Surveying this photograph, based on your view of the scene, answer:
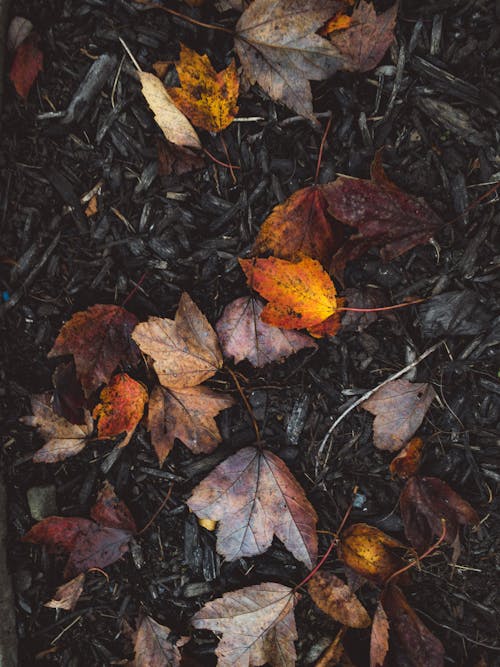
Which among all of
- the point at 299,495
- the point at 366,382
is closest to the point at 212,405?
the point at 299,495

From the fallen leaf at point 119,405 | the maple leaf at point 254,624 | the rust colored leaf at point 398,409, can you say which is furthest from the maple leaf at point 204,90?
the maple leaf at point 254,624

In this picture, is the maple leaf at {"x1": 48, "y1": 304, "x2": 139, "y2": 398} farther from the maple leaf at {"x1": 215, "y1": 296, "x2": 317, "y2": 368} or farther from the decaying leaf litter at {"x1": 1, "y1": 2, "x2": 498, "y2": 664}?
the maple leaf at {"x1": 215, "y1": 296, "x2": 317, "y2": 368}

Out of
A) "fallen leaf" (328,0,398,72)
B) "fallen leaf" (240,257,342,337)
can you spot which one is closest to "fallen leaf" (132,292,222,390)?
"fallen leaf" (240,257,342,337)

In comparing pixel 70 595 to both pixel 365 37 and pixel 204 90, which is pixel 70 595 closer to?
pixel 204 90

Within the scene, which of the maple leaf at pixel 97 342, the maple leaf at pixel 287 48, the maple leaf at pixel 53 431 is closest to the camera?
the maple leaf at pixel 287 48

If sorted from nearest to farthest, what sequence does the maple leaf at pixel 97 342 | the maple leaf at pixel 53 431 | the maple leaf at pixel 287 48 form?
the maple leaf at pixel 287 48 < the maple leaf at pixel 97 342 < the maple leaf at pixel 53 431

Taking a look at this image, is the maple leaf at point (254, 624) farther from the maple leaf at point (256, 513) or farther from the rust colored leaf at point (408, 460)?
the rust colored leaf at point (408, 460)

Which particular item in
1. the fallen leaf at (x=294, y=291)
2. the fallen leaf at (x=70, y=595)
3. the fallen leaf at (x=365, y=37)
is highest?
the fallen leaf at (x=365, y=37)

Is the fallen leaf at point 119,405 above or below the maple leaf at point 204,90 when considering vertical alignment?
below
